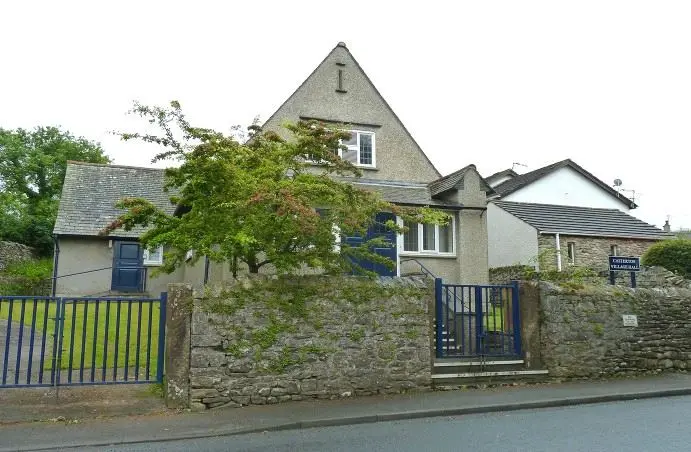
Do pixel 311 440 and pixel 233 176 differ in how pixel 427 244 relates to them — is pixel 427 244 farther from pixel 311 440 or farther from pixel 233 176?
pixel 311 440

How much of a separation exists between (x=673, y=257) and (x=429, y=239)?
335 inches

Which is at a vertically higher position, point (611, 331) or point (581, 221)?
point (581, 221)

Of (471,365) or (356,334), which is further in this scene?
(471,365)

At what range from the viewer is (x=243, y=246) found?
9398 millimetres

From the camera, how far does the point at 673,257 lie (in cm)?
1988

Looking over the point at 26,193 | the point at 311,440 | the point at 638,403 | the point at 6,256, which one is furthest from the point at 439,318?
the point at 26,193

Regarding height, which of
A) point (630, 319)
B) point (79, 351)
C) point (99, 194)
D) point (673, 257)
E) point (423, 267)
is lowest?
point (79, 351)

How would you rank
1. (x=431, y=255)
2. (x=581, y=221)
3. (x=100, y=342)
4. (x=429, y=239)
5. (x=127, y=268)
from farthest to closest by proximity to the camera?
1. (x=581, y=221)
2. (x=127, y=268)
3. (x=429, y=239)
4. (x=431, y=255)
5. (x=100, y=342)

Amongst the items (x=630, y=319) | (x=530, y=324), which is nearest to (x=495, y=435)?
(x=530, y=324)

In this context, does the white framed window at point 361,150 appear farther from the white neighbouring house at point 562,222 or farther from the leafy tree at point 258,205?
the leafy tree at point 258,205

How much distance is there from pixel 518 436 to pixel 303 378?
375cm

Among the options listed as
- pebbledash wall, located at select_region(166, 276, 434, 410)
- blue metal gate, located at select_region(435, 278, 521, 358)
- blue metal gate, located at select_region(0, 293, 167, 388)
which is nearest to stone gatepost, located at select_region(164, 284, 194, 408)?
pebbledash wall, located at select_region(166, 276, 434, 410)

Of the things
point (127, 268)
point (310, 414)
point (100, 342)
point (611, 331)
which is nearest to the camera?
point (310, 414)

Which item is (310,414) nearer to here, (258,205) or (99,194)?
(258,205)
